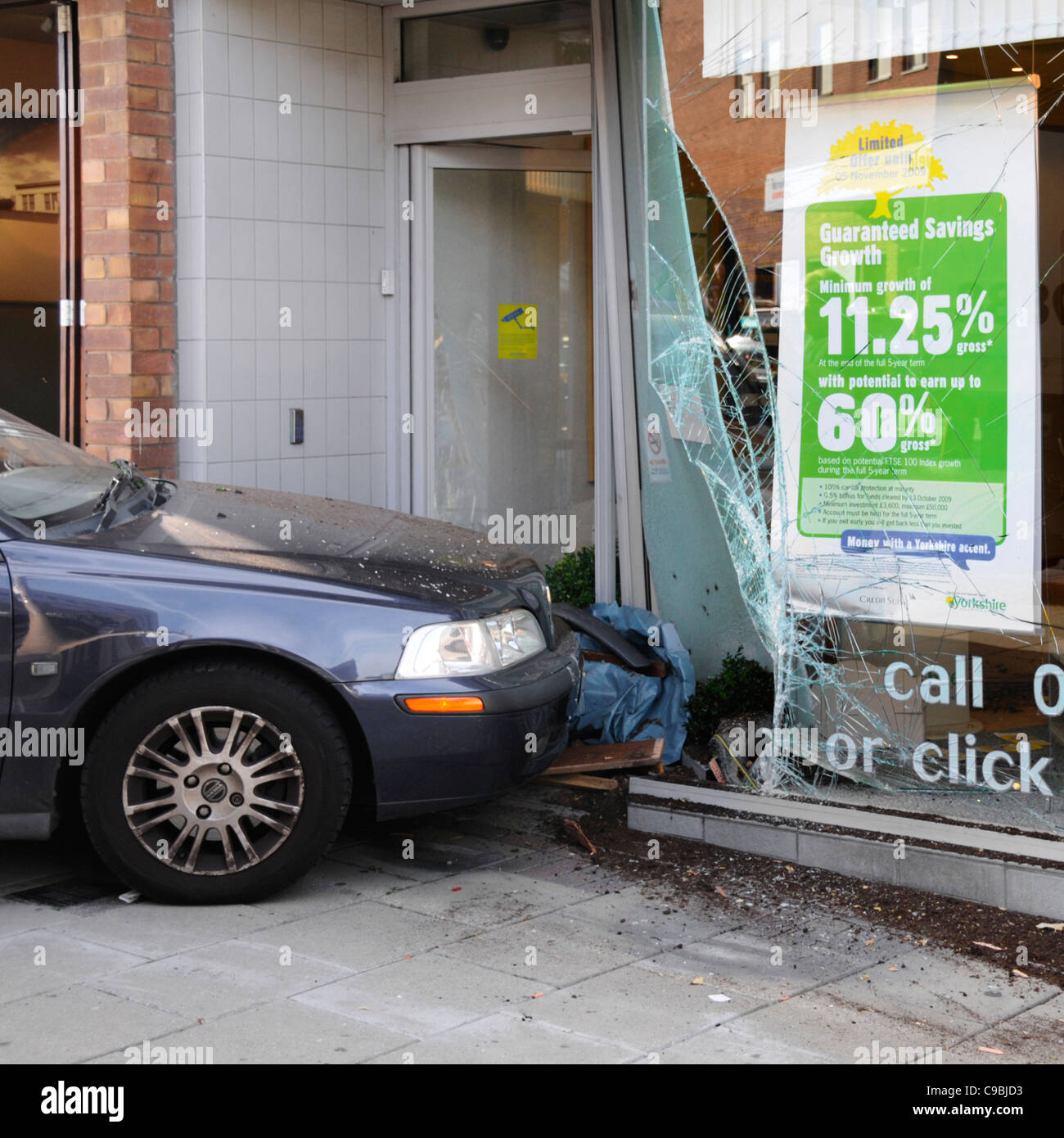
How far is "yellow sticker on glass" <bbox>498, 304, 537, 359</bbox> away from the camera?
8.85m

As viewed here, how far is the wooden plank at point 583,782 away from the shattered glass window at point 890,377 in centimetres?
49

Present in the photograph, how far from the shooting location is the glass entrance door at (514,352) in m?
8.68

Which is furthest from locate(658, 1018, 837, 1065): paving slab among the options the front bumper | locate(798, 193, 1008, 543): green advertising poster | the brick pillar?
the brick pillar

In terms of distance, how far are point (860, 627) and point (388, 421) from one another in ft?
12.5

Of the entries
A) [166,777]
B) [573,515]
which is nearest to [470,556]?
[166,777]

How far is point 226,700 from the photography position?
4.66 metres

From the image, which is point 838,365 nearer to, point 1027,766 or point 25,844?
point 1027,766

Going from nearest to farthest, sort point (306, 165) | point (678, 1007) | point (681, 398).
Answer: point (678, 1007)
point (681, 398)
point (306, 165)

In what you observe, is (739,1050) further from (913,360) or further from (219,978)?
(913,360)

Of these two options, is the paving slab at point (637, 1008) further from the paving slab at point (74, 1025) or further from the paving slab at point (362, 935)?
the paving slab at point (74, 1025)

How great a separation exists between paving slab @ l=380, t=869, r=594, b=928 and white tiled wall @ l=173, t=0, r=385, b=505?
3.33 metres

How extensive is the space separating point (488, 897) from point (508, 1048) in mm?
1196

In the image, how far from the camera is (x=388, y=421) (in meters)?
8.66

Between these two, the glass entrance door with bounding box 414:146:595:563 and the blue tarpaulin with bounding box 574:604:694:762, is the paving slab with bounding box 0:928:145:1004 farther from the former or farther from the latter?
the glass entrance door with bounding box 414:146:595:563
